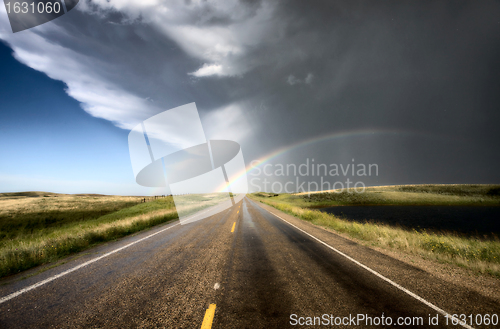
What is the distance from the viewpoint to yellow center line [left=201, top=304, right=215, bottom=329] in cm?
251

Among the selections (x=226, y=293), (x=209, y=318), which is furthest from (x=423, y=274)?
(x=209, y=318)

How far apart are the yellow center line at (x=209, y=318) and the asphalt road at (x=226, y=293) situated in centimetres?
6

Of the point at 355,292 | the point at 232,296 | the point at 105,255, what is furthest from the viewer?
the point at 105,255

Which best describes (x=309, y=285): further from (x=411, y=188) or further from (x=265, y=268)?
(x=411, y=188)

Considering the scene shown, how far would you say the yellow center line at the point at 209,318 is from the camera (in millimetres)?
2511

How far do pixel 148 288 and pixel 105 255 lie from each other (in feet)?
11.1

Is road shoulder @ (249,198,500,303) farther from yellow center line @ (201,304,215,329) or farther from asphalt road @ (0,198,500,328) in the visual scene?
yellow center line @ (201,304,215,329)

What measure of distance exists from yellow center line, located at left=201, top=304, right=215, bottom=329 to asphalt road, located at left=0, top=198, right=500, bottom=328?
6cm

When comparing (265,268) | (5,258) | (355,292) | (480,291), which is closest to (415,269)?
(480,291)

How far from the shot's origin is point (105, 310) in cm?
295

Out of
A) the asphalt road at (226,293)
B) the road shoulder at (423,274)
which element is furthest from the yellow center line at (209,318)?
the road shoulder at (423,274)

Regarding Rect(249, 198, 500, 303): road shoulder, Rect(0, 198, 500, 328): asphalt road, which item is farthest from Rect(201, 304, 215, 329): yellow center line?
Rect(249, 198, 500, 303): road shoulder

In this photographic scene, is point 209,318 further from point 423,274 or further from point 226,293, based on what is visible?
point 423,274

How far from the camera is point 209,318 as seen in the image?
8.77 ft
